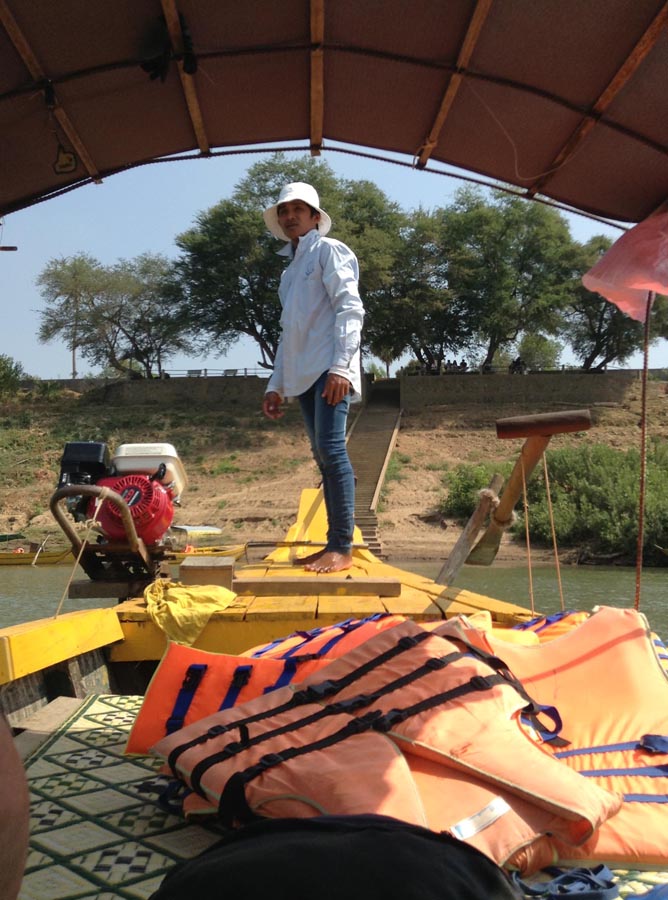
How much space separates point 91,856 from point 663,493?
24.3 metres

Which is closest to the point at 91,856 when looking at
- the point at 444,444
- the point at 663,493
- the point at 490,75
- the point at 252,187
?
the point at 490,75

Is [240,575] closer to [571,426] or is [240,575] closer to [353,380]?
[353,380]

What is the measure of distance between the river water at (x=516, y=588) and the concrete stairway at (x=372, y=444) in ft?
15.5

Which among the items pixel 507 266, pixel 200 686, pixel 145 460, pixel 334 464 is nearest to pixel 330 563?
pixel 334 464

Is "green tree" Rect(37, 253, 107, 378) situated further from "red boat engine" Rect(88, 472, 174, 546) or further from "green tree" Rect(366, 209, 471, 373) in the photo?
"red boat engine" Rect(88, 472, 174, 546)

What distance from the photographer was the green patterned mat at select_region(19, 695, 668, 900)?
146 centimetres

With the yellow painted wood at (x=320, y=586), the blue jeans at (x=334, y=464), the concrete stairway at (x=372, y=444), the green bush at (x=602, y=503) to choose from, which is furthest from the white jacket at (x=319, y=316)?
the concrete stairway at (x=372, y=444)

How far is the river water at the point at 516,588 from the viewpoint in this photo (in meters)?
11.0

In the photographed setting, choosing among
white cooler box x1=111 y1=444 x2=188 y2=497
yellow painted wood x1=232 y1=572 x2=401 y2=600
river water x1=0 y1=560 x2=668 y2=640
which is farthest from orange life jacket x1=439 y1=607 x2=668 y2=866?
river water x1=0 y1=560 x2=668 y2=640

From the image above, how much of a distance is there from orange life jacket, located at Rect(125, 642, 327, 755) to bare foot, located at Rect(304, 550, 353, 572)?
1.53 meters

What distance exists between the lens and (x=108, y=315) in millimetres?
47969

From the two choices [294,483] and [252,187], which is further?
[252,187]

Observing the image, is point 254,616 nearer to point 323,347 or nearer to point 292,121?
point 323,347

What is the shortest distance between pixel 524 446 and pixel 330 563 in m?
1.07
